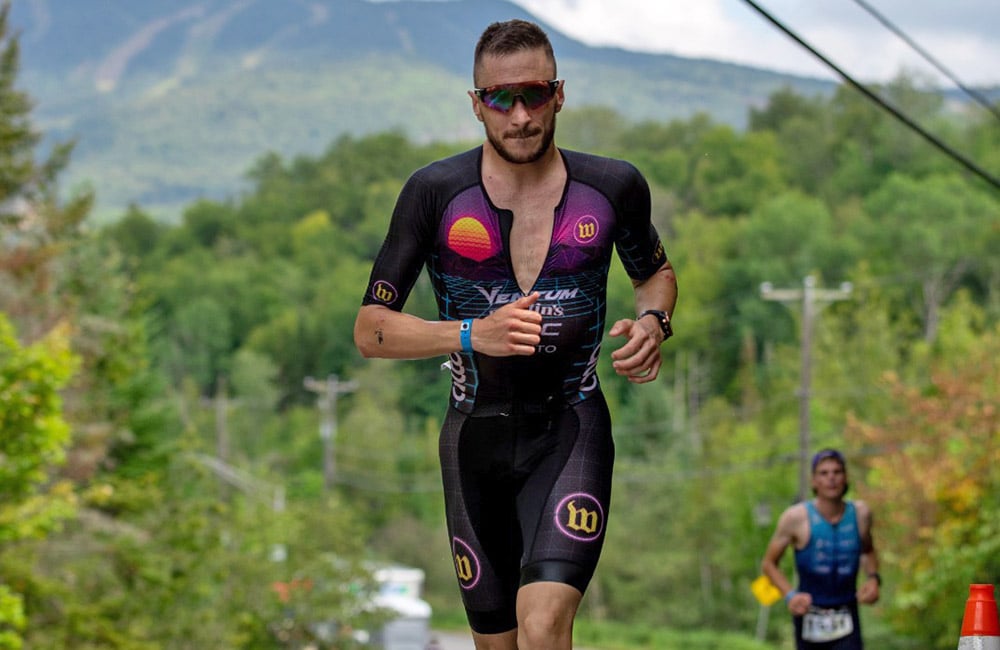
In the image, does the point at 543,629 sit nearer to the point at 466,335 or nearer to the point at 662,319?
the point at 466,335

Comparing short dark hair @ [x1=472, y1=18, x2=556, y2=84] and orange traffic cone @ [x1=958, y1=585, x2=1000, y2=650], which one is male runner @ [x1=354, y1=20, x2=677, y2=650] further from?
orange traffic cone @ [x1=958, y1=585, x2=1000, y2=650]

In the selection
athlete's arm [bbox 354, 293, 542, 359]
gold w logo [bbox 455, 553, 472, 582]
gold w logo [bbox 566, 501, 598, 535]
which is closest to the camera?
athlete's arm [bbox 354, 293, 542, 359]

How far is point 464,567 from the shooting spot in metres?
6.21

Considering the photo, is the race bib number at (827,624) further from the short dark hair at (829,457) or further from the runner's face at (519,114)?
the runner's face at (519,114)

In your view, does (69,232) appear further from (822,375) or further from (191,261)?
(191,261)

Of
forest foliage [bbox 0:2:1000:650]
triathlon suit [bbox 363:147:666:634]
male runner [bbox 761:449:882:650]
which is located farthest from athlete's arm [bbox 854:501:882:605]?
forest foliage [bbox 0:2:1000:650]

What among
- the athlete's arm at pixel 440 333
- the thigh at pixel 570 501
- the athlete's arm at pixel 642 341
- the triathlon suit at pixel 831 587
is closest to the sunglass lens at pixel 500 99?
the athlete's arm at pixel 440 333

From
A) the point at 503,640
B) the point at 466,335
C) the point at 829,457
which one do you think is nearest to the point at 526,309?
the point at 466,335

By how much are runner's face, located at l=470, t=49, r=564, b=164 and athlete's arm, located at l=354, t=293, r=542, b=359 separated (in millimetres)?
516

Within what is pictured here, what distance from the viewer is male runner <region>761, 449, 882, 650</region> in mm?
11016

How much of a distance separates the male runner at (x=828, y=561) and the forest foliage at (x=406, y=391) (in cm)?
891

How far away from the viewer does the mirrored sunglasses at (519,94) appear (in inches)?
230

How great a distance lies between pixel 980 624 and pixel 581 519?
4.33 ft

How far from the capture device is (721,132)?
112 meters
